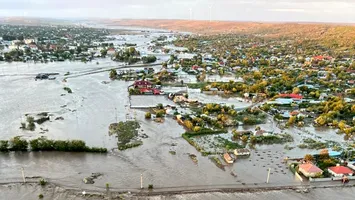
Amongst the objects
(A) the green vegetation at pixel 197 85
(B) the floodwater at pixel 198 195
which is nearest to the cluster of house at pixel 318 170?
(B) the floodwater at pixel 198 195

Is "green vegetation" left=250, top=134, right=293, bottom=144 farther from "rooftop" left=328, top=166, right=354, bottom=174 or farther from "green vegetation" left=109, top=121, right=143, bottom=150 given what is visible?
"green vegetation" left=109, top=121, right=143, bottom=150

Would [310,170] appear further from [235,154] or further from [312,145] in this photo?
[312,145]

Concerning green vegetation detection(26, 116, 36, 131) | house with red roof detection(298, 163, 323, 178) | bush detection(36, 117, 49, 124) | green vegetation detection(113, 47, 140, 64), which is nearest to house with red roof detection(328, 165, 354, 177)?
house with red roof detection(298, 163, 323, 178)

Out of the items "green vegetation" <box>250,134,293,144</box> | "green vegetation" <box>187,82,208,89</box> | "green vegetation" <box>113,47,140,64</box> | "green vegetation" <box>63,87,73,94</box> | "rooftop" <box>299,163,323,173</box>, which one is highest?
"green vegetation" <box>113,47,140,64</box>

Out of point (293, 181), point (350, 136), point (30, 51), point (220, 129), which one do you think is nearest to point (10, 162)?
point (220, 129)

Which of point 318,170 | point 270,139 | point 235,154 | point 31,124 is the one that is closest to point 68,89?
point 31,124

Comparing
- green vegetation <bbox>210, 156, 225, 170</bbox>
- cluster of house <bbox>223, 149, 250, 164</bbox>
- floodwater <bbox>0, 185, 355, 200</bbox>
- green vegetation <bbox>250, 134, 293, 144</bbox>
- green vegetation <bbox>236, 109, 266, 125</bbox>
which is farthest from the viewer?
green vegetation <bbox>236, 109, 266, 125</bbox>
